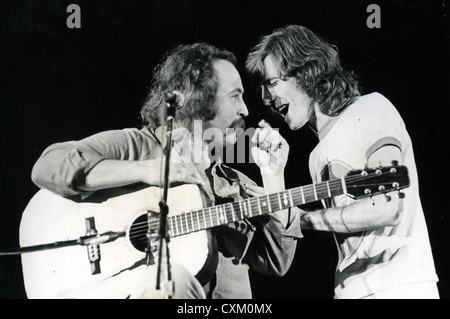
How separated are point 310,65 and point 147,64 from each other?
0.84 metres

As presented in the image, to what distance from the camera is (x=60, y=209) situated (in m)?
2.59

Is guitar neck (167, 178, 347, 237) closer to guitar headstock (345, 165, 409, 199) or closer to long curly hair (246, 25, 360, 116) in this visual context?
guitar headstock (345, 165, 409, 199)

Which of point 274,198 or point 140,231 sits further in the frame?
point 140,231

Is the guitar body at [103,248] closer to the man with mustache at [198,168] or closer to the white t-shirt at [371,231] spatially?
the man with mustache at [198,168]

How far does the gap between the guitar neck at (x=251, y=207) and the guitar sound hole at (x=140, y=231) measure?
0.12 meters

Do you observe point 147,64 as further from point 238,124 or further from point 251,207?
point 251,207

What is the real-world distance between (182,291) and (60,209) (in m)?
0.73

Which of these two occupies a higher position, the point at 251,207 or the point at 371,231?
the point at 251,207

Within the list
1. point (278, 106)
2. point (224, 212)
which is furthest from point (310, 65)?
point (224, 212)

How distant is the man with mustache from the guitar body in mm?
37

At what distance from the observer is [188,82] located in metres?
2.71

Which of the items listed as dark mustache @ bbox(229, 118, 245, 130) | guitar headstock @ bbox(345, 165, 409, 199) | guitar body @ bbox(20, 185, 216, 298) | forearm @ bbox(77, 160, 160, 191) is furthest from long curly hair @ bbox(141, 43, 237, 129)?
guitar headstock @ bbox(345, 165, 409, 199)

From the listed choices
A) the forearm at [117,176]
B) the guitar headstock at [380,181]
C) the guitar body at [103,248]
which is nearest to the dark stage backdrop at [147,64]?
the guitar body at [103,248]

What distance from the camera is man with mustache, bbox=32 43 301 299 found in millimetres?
2525
